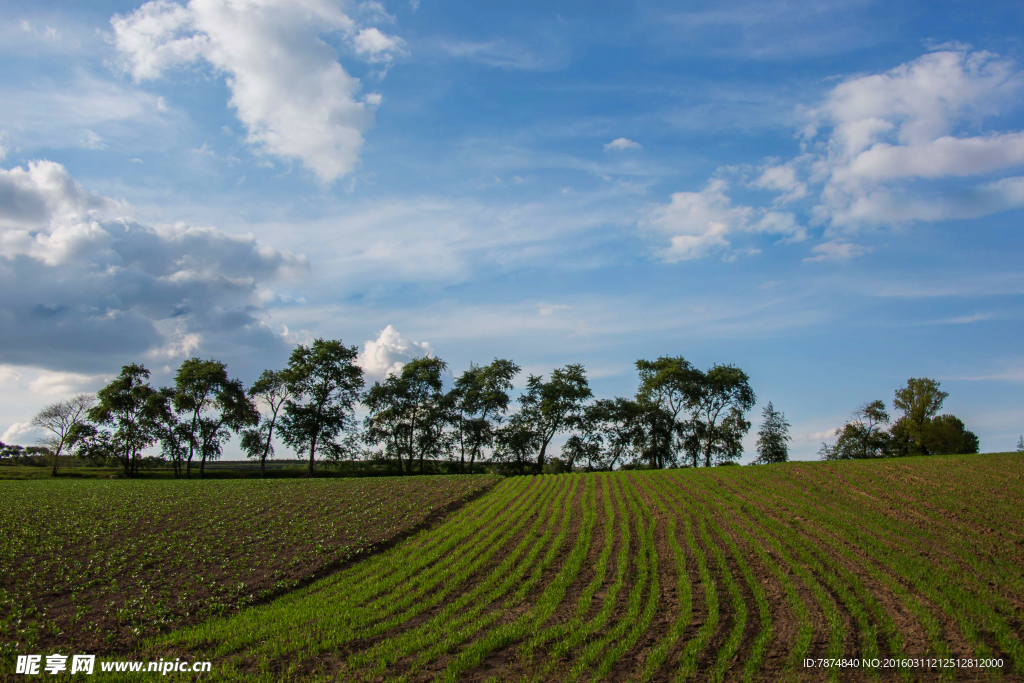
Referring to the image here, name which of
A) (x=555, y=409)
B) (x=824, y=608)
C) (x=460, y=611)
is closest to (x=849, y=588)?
(x=824, y=608)

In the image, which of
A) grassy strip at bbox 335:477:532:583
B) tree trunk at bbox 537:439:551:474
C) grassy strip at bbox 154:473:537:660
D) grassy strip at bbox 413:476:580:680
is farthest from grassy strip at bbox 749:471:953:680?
tree trunk at bbox 537:439:551:474

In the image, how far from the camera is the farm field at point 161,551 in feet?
43.0

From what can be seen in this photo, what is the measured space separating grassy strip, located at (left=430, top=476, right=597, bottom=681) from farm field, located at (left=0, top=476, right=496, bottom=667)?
749cm

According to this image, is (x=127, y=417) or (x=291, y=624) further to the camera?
(x=127, y=417)

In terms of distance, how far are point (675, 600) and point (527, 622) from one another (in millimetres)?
3852

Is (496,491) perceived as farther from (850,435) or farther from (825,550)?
(850,435)

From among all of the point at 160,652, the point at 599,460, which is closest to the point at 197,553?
the point at 160,652

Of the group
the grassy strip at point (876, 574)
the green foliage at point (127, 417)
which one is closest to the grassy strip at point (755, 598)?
the grassy strip at point (876, 574)

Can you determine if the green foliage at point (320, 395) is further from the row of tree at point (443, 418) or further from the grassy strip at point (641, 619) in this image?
the grassy strip at point (641, 619)

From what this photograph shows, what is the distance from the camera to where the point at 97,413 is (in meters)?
60.4

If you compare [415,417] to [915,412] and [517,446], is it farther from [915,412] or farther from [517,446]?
[915,412]

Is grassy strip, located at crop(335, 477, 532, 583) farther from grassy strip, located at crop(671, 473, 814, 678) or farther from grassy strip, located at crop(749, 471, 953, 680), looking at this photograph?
grassy strip, located at crop(749, 471, 953, 680)

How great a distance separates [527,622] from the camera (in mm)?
12398

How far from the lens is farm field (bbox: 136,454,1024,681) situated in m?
10.3
